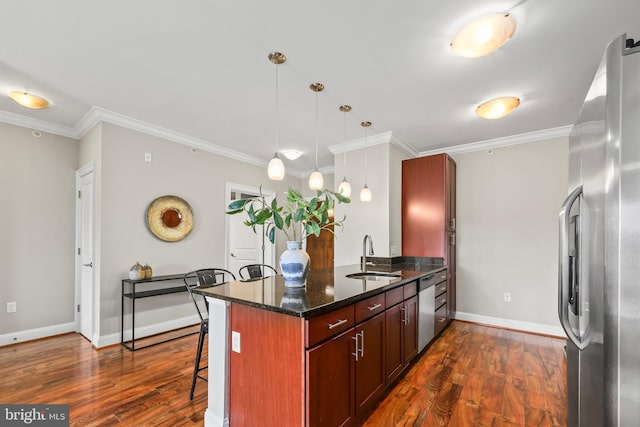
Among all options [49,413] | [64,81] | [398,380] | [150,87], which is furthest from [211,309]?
[64,81]

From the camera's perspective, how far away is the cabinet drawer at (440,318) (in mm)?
3482

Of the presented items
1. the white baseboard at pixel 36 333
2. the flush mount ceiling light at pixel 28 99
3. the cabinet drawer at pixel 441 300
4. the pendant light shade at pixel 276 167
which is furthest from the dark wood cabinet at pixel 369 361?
the white baseboard at pixel 36 333

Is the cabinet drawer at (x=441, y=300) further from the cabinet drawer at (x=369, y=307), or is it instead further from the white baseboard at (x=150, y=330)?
the white baseboard at (x=150, y=330)

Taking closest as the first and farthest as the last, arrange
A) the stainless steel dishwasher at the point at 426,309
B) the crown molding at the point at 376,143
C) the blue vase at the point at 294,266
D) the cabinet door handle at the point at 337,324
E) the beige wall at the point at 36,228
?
1. the cabinet door handle at the point at 337,324
2. the blue vase at the point at 294,266
3. the stainless steel dishwasher at the point at 426,309
4. the beige wall at the point at 36,228
5. the crown molding at the point at 376,143

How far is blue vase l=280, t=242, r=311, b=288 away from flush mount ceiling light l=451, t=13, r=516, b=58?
1.72 metres

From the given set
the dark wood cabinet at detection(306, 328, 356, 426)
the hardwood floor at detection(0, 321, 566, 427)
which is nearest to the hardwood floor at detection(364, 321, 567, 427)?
the hardwood floor at detection(0, 321, 566, 427)

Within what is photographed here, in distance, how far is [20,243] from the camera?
11.3ft

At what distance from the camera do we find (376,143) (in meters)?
4.11

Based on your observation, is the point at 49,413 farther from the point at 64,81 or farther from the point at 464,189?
the point at 464,189

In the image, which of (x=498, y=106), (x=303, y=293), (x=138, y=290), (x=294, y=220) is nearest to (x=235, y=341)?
(x=303, y=293)

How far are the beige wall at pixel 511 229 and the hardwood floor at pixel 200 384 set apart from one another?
0.67 meters

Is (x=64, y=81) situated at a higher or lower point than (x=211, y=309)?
higher

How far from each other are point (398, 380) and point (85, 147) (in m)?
4.46

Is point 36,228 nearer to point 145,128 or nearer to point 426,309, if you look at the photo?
point 145,128
